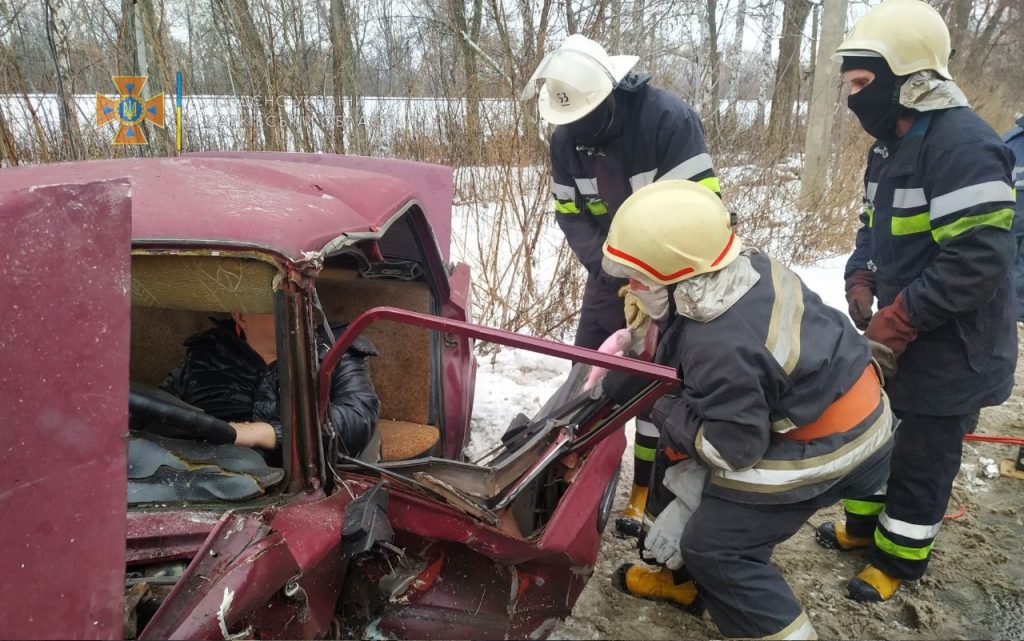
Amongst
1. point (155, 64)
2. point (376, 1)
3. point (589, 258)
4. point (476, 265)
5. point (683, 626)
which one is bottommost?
point (683, 626)

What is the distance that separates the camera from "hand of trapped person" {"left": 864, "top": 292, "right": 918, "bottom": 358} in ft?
7.72

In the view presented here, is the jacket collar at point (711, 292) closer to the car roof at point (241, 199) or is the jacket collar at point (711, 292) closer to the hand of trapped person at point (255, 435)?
the car roof at point (241, 199)

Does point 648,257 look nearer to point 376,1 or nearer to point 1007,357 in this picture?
point 1007,357

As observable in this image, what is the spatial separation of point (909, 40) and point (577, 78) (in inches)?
46.5

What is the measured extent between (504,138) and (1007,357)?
3.50m

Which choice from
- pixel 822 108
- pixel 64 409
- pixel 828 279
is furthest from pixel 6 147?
pixel 822 108

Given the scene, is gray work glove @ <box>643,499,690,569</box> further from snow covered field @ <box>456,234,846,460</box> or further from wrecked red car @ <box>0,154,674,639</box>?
snow covered field @ <box>456,234,846,460</box>

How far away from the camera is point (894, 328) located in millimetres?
2375

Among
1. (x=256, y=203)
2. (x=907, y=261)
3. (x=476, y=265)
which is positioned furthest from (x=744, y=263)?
(x=476, y=265)

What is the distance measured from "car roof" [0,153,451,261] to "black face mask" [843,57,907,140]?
5.38ft

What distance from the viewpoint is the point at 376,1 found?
1695cm

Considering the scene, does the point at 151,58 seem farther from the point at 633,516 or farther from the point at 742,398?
the point at 742,398

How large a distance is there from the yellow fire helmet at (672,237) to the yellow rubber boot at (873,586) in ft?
5.14

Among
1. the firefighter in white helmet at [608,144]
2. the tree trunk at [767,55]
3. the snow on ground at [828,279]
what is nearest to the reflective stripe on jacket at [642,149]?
the firefighter in white helmet at [608,144]
